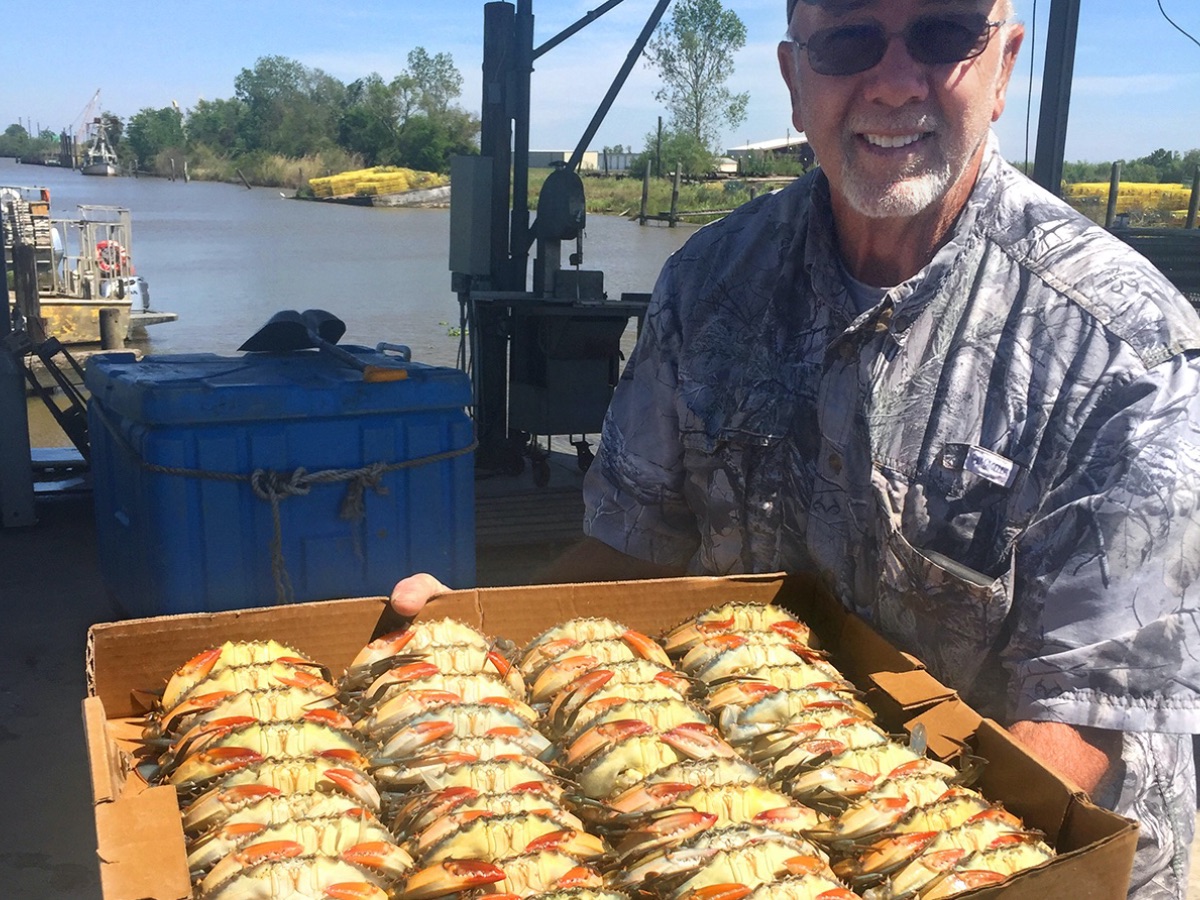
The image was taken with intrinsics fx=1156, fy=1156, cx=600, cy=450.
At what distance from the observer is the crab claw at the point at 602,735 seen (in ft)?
6.24

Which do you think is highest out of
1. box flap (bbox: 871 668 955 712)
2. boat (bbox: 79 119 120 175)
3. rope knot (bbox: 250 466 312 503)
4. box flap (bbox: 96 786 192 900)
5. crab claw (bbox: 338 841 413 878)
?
boat (bbox: 79 119 120 175)

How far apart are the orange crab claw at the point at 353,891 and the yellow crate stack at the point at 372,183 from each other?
71855 millimetres

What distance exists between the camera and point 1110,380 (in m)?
2.01

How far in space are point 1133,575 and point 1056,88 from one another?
4836 millimetres

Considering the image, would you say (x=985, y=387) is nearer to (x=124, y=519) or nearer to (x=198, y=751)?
(x=198, y=751)

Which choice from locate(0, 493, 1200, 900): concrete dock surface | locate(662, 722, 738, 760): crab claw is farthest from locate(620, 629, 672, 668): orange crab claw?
locate(0, 493, 1200, 900): concrete dock surface

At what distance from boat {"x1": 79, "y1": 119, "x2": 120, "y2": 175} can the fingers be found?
114188 millimetres

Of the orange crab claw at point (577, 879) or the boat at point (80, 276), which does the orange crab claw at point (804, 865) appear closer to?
the orange crab claw at point (577, 879)

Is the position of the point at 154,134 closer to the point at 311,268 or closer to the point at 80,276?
the point at 311,268

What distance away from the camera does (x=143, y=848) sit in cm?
151

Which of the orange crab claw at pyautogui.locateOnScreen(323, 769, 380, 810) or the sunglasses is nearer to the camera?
the orange crab claw at pyautogui.locateOnScreen(323, 769, 380, 810)

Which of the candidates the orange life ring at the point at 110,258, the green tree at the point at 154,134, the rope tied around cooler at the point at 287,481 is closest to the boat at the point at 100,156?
the green tree at the point at 154,134

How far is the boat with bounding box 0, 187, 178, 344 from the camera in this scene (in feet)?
64.3

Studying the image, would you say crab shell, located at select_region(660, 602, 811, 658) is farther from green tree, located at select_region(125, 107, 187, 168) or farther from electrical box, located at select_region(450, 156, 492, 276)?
green tree, located at select_region(125, 107, 187, 168)
